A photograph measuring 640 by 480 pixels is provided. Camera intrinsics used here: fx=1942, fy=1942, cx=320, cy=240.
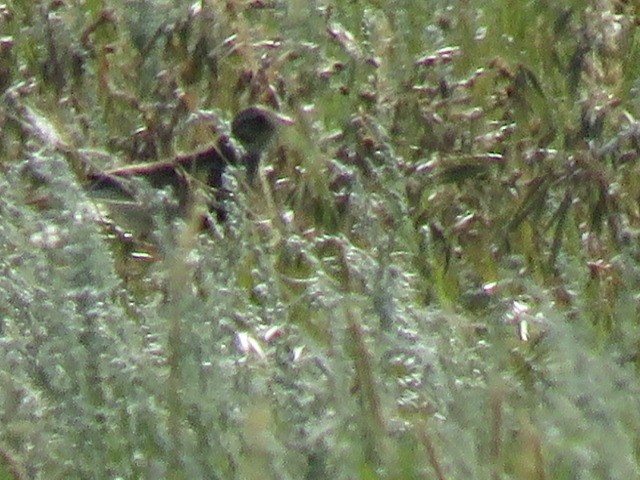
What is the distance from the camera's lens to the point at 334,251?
10.9ft

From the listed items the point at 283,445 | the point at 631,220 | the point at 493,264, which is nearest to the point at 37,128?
the point at 493,264

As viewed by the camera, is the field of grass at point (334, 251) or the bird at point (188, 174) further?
the bird at point (188, 174)

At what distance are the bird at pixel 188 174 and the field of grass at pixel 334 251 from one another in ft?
0.16

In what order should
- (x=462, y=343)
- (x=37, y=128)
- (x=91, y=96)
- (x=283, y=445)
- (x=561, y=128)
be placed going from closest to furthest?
1. (x=283, y=445)
2. (x=462, y=343)
3. (x=37, y=128)
4. (x=561, y=128)
5. (x=91, y=96)

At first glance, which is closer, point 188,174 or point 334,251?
point 334,251

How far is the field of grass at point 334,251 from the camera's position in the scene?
2.33 meters

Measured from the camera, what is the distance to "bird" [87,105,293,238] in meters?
3.71

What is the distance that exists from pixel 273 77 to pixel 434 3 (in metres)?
0.62

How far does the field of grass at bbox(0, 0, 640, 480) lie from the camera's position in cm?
233

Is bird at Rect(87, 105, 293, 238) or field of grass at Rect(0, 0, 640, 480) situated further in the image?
bird at Rect(87, 105, 293, 238)

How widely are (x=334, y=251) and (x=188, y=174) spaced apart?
1.57 feet

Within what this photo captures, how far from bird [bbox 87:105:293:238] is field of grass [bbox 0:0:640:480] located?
0.05 metres

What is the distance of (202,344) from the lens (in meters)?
2.45

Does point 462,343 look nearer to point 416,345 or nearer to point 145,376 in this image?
point 416,345
